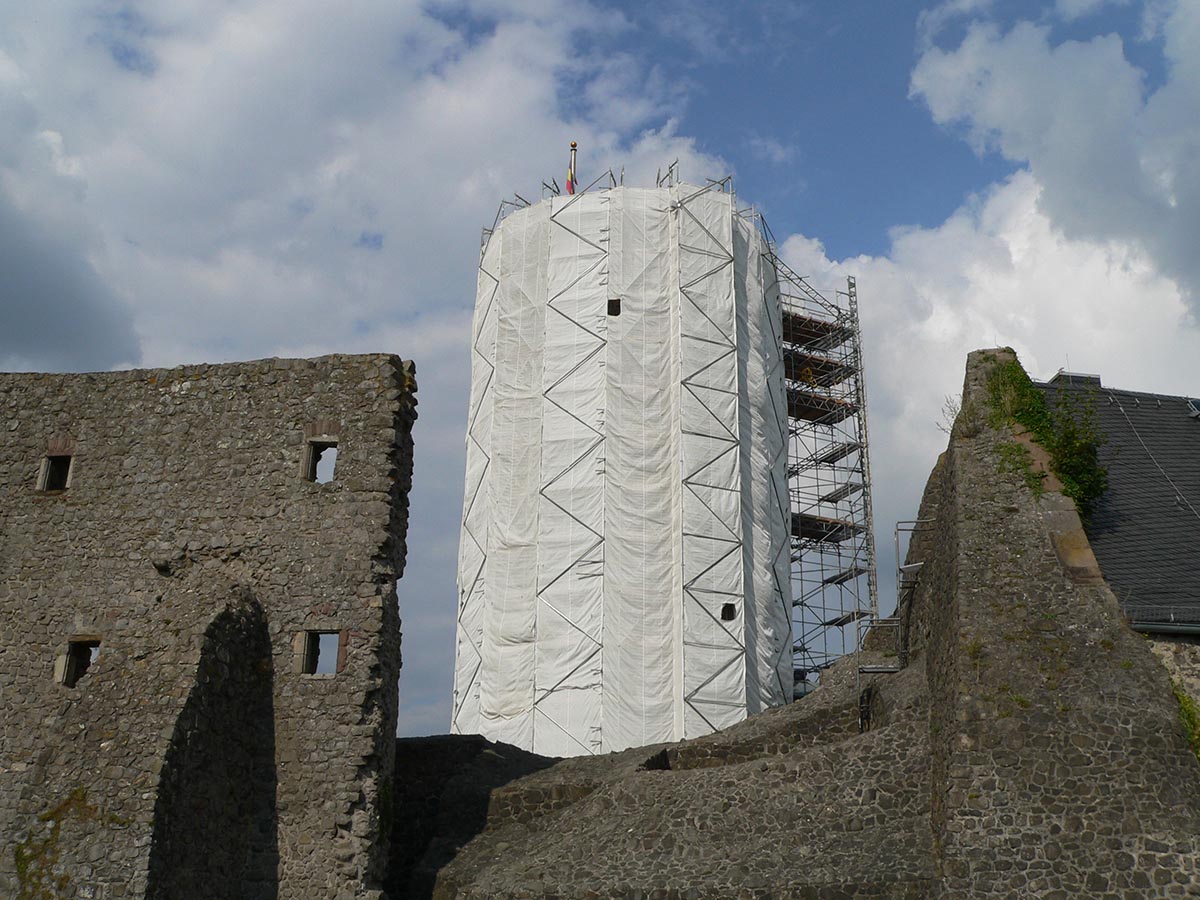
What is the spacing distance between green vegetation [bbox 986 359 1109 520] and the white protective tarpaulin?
37.0ft

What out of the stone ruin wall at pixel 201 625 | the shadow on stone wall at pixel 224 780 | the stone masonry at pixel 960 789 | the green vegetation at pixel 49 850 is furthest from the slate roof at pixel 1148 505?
the green vegetation at pixel 49 850

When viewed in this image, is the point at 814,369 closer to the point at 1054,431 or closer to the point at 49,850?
the point at 1054,431

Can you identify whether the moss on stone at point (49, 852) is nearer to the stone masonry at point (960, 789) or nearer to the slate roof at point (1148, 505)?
the stone masonry at point (960, 789)

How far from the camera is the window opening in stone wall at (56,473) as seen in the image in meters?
12.3

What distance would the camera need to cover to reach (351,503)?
38.7 ft

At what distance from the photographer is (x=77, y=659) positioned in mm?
11602

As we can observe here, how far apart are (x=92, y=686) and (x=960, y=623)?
27.7 feet

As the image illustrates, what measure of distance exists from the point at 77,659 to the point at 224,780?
2.38 metres

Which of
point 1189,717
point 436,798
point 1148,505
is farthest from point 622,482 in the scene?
point 1189,717

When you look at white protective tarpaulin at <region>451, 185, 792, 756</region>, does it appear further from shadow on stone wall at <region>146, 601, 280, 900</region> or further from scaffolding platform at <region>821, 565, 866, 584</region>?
shadow on stone wall at <region>146, 601, 280, 900</region>

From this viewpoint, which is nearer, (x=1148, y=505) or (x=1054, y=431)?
(x=1054, y=431)

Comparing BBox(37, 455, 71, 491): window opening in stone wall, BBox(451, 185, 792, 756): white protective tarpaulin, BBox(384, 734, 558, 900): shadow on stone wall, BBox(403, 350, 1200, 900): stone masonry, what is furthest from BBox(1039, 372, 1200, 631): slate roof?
BBox(37, 455, 71, 491): window opening in stone wall

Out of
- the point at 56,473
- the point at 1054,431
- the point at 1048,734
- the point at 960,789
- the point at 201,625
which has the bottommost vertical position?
the point at 960,789

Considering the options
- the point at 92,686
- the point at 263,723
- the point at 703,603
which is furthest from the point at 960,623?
the point at 703,603
